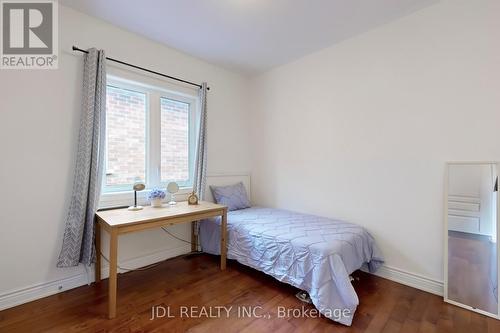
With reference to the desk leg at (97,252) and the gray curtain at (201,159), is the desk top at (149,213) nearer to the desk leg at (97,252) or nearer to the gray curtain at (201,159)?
the desk leg at (97,252)

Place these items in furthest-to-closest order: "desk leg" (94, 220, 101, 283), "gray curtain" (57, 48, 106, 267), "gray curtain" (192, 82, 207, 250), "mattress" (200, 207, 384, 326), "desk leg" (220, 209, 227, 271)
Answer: "gray curtain" (192, 82, 207, 250) → "desk leg" (220, 209, 227, 271) → "desk leg" (94, 220, 101, 283) → "gray curtain" (57, 48, 106, 267) → "mattress" (200, 207, 384, 326)

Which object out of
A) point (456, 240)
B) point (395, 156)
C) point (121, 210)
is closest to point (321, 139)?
point (395, 156)

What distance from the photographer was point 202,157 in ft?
9.61

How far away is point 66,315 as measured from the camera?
1.72m

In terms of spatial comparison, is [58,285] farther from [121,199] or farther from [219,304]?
[219,304]

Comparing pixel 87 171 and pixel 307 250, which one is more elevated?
pixel 87 171

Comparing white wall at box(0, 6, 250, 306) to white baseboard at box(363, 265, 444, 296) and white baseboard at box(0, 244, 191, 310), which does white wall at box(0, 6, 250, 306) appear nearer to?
white baseboard at box(0, 244, 191, 310)

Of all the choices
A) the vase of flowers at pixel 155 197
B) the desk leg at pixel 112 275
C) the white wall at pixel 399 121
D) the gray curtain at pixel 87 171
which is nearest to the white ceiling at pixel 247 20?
the white wall at pixel 399 121

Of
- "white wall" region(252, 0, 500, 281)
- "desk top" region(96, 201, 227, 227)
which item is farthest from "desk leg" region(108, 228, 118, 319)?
"white wall" region(252, 0, 500, 281)

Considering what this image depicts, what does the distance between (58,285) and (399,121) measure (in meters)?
3.50

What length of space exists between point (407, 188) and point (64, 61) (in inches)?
133

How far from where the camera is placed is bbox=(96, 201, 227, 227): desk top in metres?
1.88

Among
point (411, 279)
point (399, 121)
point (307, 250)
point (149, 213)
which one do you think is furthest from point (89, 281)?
point (399, 121)

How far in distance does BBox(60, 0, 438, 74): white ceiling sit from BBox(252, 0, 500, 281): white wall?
240mm
